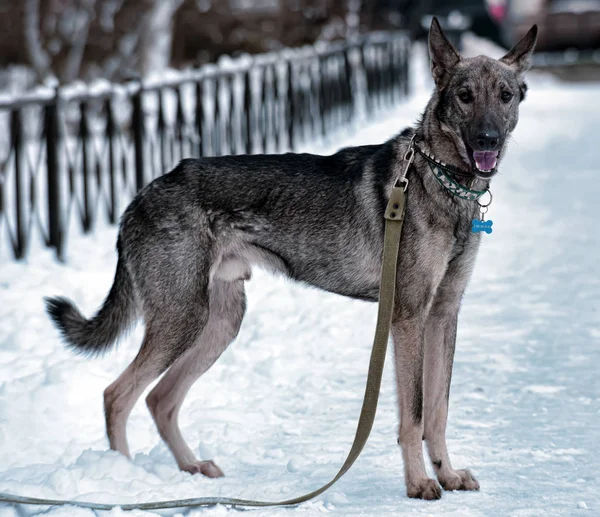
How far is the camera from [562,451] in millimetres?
4512

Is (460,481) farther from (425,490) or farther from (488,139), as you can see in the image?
(488,139)

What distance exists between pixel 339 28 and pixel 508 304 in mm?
19523

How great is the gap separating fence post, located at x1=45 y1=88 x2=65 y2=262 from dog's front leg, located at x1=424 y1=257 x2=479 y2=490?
16.4 ft

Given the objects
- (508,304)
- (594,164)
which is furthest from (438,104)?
(594,164)

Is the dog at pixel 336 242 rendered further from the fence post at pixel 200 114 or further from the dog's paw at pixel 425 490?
the fence post at pixel 200 114

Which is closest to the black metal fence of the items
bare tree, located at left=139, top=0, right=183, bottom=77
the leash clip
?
bare tree, located at left=139, top=0, right=183, bottom=77

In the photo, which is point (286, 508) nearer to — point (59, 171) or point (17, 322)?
point (17, 322)

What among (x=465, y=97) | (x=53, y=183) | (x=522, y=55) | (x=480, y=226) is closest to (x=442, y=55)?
(x=465, y=97)

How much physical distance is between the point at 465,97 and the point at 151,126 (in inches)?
357

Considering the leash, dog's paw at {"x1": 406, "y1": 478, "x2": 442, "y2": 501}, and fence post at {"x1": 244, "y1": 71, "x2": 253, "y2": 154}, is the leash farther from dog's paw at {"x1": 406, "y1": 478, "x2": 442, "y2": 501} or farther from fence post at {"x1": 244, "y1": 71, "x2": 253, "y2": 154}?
fence post at {"x1": 244, "y1": 71, "x2": 253, "y2": 154}

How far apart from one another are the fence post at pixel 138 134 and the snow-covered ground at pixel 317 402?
159 centimetres

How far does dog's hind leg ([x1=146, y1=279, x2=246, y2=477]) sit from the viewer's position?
15.0 ft

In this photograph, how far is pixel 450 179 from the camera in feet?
13.5

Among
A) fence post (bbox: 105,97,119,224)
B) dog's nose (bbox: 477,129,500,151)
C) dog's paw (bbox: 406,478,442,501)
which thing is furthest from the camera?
fence post (bbox: 105,97,119,224)
